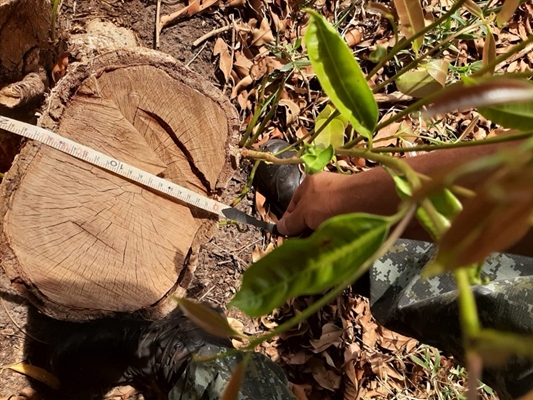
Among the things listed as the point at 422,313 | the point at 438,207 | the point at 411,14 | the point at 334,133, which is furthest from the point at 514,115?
the point at 422,313

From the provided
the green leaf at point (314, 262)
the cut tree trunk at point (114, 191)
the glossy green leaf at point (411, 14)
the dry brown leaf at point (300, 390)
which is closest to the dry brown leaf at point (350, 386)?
the dry brown leaf at point (300, 390)

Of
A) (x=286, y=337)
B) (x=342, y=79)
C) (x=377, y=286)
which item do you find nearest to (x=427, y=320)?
(x=377, y=286)

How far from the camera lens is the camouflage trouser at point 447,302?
0.91 metres

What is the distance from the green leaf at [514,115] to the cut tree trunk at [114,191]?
61 centimetres

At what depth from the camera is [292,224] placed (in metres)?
1.21

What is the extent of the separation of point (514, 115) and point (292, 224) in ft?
2.44

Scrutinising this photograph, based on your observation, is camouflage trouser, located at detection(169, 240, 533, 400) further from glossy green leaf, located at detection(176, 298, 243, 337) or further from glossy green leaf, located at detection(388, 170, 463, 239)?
glossy green leaf, located at detection(176, 298, 243, 337)

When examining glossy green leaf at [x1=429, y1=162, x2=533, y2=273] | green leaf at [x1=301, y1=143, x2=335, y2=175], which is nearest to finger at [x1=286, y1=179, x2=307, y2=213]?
green leaf at [x1=301, y1=143, x2=335, y2=175]

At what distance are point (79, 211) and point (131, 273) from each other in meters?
0.15

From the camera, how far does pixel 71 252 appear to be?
917 millimetres

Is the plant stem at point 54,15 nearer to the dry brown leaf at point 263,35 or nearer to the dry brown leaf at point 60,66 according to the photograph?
the dry brown leaf at point 60,66

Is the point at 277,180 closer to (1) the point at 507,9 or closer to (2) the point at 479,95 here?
(1) the point at 507,9

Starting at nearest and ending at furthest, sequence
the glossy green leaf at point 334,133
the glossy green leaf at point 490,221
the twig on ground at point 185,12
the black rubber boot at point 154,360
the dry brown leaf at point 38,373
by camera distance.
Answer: the glossy green leaf at point 490,221, the glossy green leaf at point 334,133, the black rubber boot at point 154,360, the dry brown leaf at point 38,373, the twig on ground at point 185,12

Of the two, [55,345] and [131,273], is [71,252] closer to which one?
[131,273]
